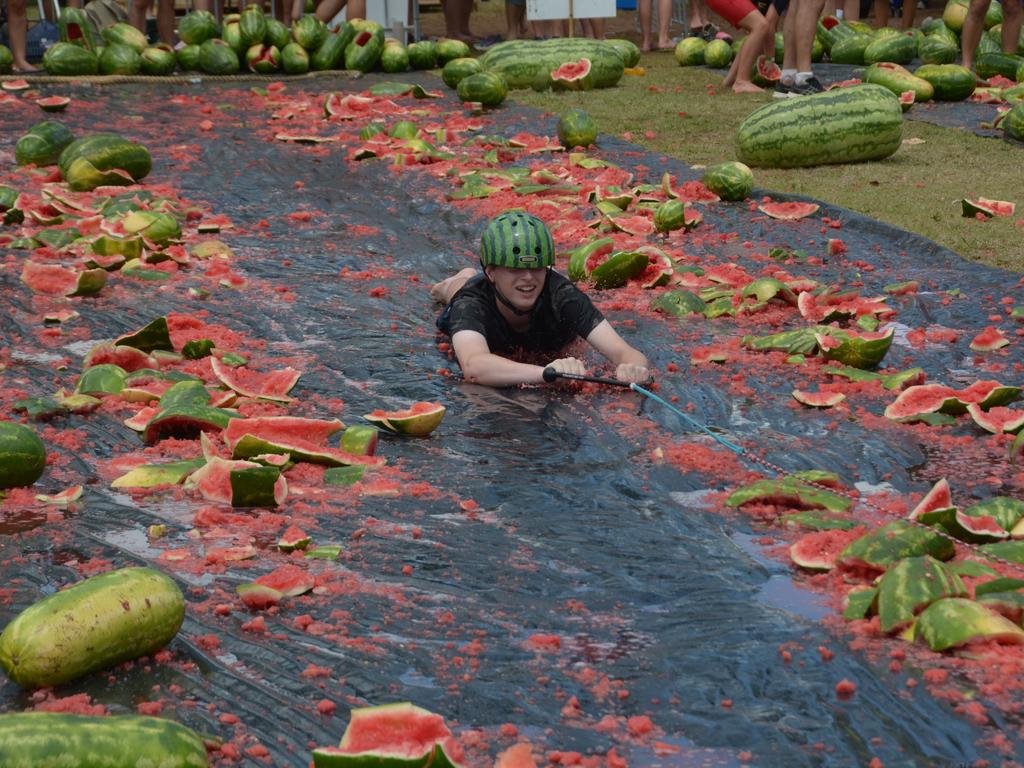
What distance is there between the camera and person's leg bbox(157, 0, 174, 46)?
50.4 ft

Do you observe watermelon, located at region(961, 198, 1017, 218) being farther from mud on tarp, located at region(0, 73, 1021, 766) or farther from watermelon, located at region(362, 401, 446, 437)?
watermelon, located at region(362, 401, 446, 437)

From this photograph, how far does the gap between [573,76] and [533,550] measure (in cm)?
1030

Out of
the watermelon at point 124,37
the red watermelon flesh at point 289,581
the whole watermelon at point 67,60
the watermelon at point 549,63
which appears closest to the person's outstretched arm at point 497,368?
the red watermelon flesh at point 289,581

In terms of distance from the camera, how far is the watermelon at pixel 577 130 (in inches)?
415

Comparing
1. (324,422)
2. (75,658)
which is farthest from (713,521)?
(75,658)

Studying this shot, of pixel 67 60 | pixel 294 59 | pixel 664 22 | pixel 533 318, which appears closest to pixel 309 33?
pixel 294 59

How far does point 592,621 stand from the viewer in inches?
140

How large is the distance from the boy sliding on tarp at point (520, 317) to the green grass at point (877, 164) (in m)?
2.46

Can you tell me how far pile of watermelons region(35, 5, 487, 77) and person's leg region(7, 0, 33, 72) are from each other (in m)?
0.42

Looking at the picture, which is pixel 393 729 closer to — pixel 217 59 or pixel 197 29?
pixel 217 59

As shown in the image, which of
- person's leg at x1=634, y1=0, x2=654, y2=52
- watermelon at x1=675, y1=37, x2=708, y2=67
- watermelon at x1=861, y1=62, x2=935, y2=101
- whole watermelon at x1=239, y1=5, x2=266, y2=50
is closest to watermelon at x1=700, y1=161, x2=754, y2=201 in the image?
watermelon at x1=861, y1=62, x2=935, y2=101

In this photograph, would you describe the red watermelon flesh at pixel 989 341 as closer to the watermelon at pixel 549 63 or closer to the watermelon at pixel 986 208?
the watermelon at pixel 986 208

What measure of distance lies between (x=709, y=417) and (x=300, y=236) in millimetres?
3897

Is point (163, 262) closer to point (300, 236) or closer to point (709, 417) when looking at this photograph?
point (300, 236)
